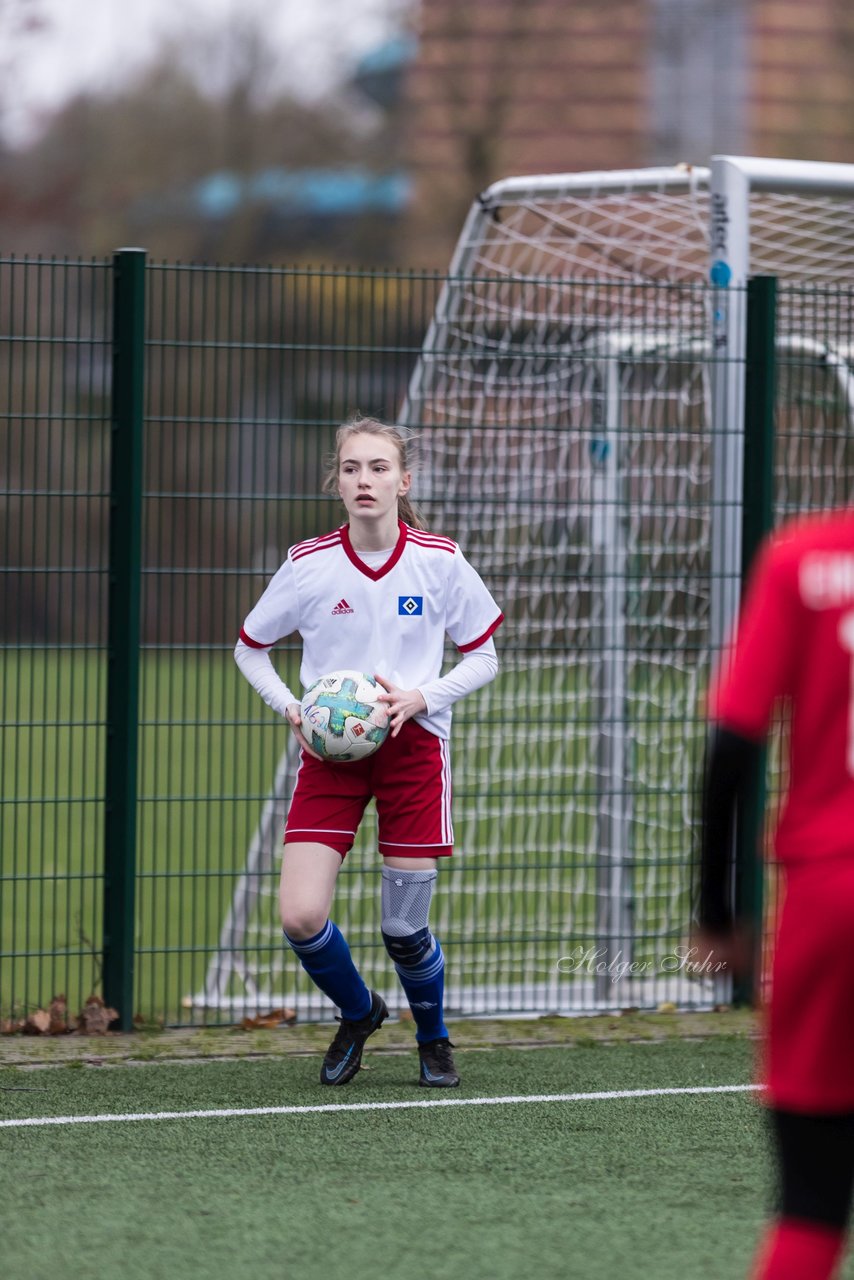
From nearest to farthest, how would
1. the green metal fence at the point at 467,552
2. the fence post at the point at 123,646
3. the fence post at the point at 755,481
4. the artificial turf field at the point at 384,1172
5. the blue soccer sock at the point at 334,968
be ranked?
the artificial turf field at the point at 384,1172 → the blue soccer sock at the point at 334,968 → the fence post at the point at 123,646 → the green metal fence at the point at 467,552 → the fence post at the point at 755,481

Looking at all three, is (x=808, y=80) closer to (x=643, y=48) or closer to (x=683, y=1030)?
(x=643, y=48)

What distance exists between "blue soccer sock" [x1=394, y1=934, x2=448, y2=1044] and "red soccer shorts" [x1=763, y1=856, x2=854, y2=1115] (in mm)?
2833

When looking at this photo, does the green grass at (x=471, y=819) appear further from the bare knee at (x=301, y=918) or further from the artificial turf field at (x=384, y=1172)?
the bare knee at (x=301, y=918)

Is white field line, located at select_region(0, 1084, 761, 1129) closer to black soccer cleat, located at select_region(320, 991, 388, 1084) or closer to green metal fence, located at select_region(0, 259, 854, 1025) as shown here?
black soccer cleat, located at select_region(320, 991, 388, 1084)

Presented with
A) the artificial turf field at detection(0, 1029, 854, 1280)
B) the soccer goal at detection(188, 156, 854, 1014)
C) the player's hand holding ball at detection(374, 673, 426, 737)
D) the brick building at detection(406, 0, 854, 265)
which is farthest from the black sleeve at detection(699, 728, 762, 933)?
the brick building at detection(406, 0, 854, 265)

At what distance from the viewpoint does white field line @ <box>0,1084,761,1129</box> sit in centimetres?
562

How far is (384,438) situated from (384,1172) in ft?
7.00

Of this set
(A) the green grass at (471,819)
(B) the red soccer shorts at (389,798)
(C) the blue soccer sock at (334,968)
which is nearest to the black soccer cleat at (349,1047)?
(C) the blue soccer sock at (334,968)

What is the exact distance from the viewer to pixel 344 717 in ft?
18.6

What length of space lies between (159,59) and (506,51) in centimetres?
808

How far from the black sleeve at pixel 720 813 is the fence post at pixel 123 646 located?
3.90m

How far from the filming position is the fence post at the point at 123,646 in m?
6.84

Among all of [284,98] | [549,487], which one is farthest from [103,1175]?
[284,98]

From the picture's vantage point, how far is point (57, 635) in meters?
7.31
